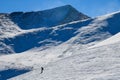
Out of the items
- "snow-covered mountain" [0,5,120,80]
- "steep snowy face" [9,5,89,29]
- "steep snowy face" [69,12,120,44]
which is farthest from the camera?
"steep snowy face" [9,5,89,29]

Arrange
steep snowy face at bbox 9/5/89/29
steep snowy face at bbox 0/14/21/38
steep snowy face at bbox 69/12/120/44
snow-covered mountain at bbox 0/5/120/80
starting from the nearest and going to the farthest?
1. snow-covered mountain at bbox 0/5/120/80
2. steep snowy face at bbox 69/12/120/44
3. steep snowy face at bbox 0/14/21/38
4. steep snowy face at bbox 9/5/89/29

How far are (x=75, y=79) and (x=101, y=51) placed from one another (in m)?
11.9

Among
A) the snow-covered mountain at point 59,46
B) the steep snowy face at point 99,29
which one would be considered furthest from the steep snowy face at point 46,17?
the steep snowy face at point 99,29

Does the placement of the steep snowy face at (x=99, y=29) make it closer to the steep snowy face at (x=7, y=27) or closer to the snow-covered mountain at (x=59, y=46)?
the snow-covered mountain at (x=59, y=46)

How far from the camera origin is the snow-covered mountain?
42.0m

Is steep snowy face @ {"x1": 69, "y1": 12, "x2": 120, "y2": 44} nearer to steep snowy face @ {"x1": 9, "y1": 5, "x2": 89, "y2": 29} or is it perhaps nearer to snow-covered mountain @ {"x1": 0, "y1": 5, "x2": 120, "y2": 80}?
snow-covered mountain @ {"x1": 0, "y1": 5, "x2": 120, "y2": 80}

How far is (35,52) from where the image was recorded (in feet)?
213

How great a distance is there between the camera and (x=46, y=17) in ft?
297

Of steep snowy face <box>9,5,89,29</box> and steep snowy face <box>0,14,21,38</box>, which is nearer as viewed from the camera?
steep snowy face <box>0,14,21,38</box>

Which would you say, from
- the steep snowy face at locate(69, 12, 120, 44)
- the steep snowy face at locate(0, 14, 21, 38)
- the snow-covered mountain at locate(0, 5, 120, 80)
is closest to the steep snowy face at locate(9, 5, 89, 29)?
the snow-covered mountain at locate(0, 5, 120, 80)

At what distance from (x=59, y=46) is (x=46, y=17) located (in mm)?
25464

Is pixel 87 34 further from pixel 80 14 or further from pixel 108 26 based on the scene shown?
pixel 80 14

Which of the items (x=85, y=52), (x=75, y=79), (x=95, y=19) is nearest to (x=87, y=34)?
(x=95, y=19)

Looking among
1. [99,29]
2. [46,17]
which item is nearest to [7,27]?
[46,17]
